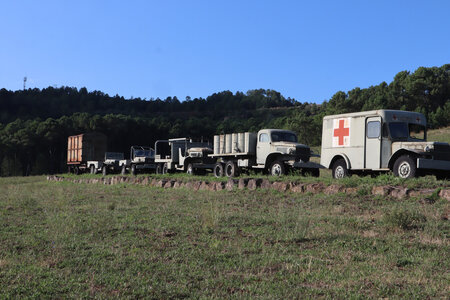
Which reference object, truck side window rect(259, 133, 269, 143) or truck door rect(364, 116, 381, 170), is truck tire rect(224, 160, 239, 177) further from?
truck door rect(364, 116, 381, 170)

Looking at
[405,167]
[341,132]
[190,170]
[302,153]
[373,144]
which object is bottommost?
[190,170]

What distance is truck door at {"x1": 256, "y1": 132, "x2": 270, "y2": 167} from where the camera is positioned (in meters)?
20.5

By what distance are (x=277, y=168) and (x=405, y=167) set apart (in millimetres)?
6202

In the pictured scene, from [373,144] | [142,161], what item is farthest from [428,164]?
[142,161]

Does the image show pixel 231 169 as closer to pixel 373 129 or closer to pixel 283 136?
pixel 283 136

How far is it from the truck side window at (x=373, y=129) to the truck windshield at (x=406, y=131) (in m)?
0.41

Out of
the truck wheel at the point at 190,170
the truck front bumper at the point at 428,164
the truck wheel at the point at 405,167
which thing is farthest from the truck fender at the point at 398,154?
the truck wheel at the point at 190,170

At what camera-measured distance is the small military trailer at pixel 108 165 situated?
115ft

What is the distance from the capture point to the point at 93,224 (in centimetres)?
955

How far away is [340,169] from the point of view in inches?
663

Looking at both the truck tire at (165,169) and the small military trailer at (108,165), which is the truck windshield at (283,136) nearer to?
the truck tire at (165,169)

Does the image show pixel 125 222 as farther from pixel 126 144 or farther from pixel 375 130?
pixel 126 144

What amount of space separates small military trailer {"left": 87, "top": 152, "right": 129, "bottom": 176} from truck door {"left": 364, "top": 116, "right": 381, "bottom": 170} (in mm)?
21734

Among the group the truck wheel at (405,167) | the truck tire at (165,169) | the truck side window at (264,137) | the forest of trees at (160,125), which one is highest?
the forest of trees at (160,125)
